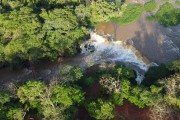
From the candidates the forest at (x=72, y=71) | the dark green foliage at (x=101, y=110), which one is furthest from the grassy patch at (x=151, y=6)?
the dark green foliage at (x=101, y=110)

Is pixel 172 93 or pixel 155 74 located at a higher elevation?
pixel 172 93

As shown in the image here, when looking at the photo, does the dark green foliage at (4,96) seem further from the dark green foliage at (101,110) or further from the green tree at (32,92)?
the dark green foliage at (101,110)

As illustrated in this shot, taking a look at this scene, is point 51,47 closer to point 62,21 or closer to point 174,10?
point 62,21

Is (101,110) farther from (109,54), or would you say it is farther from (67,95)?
(109,54)

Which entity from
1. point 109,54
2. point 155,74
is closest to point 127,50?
point 109,54

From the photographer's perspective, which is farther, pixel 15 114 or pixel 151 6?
pixel 151 6
